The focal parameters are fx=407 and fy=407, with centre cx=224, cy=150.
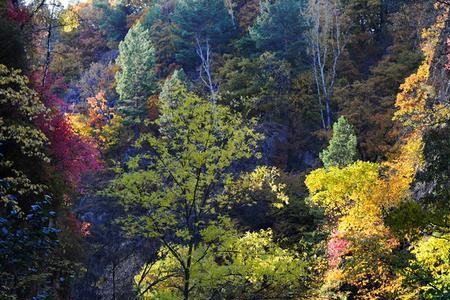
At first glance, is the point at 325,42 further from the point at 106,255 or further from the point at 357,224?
the point at 106,255

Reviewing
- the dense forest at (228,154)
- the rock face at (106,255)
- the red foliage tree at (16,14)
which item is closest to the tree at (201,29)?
the dense forest at (228,154)

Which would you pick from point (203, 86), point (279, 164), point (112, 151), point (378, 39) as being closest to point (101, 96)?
point (112, 151)

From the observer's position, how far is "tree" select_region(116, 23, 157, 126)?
2759 centimetres

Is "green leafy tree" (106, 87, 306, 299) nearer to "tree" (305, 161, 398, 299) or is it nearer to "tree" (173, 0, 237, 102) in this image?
"tree" (305, 161, 398, 299)

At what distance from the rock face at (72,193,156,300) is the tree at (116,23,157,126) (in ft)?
22.6

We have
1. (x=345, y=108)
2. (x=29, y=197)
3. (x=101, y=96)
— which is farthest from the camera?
(x=101, y=96)

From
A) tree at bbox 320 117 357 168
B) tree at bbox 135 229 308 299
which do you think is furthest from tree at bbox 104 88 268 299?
tree at bbox 320 117 357 168

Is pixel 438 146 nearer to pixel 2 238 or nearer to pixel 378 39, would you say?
pixel 2 238

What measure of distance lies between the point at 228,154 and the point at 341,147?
13961mm

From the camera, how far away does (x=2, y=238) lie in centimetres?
383

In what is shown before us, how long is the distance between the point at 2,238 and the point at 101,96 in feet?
87.4

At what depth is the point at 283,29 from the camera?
29750 millimetres

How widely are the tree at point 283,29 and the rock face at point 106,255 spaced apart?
1584 cm

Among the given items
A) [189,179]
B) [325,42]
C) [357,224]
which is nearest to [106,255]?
[357,224]
